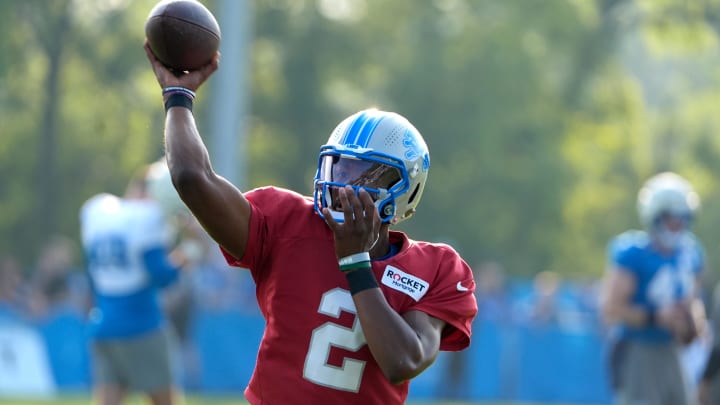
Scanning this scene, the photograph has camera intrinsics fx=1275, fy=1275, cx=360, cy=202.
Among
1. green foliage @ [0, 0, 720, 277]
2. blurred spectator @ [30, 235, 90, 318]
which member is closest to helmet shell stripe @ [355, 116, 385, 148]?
blurred spectator @ [30, 235, 90, 318]

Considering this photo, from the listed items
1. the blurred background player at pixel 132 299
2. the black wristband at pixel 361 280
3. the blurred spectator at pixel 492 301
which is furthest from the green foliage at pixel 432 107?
the black wristband at pixel 361 280

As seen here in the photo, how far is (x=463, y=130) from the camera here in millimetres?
29906

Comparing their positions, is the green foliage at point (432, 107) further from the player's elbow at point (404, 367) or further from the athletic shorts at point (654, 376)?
the player's elbow at point (404, 367)

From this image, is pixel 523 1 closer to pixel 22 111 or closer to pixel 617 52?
pixel 617 52

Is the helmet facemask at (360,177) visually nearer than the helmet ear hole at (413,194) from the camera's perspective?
Yes

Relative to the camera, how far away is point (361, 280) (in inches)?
140

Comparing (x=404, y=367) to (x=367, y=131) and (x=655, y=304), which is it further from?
(x=655, y=304)

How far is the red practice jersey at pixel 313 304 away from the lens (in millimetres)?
3693

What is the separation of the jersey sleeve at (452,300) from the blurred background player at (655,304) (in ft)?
14.0

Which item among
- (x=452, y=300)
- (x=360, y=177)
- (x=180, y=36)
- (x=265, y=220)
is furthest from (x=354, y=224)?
(x=180, y=36)

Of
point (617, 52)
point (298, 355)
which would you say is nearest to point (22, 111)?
point (617, 52)

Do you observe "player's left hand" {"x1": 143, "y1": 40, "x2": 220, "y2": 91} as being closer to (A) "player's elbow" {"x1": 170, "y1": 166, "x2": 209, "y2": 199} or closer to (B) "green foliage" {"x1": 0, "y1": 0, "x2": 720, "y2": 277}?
(A) "player's elbow" {"x1": 170, "y1": 166, "x2": 209, "y2": 199}

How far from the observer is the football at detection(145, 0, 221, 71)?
368cm

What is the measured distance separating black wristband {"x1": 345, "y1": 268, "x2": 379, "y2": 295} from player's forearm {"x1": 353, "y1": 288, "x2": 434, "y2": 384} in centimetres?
1
